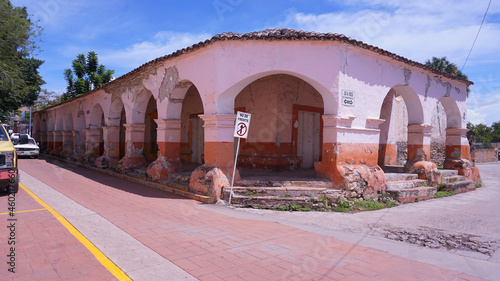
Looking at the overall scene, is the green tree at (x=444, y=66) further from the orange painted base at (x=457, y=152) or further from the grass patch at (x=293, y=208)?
the grass patch at (x=293, y=208)

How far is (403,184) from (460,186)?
10.9ft

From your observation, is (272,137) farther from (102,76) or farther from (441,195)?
(102,76)

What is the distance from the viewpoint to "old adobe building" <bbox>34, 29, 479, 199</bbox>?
826cm

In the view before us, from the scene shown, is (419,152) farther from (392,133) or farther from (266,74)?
(266,74)

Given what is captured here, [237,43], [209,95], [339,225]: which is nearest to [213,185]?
[209,95]

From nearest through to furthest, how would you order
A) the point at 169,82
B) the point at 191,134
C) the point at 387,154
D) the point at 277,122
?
the point at 169,82 → the point at 277,122 → the point at 387,154 → the point at 191,134

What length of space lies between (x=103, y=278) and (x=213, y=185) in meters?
4.60

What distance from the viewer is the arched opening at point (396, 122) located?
10906mm

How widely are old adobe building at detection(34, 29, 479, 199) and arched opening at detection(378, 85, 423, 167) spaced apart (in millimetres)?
45

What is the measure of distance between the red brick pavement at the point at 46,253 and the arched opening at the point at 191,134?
28.1 ft

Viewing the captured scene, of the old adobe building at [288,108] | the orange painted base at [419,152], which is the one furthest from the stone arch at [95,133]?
the orange painted base at [419,152]

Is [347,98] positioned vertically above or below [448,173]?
above

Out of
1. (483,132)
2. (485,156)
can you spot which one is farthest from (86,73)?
(483,132)

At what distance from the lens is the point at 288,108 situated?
37.5 ft
